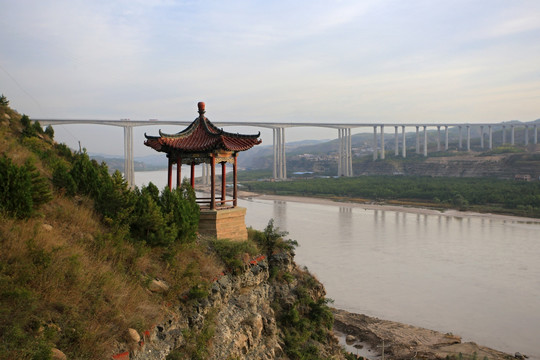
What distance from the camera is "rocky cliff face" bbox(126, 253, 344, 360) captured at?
4922mm

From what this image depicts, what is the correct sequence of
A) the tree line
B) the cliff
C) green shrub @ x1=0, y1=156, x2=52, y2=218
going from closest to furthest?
green shrub @ x1=0, y1=156, x2=52, y2=218 → the tree line → the cliff

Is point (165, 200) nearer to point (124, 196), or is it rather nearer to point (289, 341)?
point (124, 196)

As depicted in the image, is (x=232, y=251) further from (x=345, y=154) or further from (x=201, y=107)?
(x=345, y=154)

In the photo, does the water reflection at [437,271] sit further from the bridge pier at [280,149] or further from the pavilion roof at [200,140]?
the bridge pier at [280,149]

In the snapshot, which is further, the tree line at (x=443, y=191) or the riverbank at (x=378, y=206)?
the tree line at (x=443, y=191)

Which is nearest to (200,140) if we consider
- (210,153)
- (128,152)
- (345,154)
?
(210,153)

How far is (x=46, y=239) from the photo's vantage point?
16.5ft

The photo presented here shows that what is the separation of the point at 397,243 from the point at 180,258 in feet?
66.7

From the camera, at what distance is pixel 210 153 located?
8.33m

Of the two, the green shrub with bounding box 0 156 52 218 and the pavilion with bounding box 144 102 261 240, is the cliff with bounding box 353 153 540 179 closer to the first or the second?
the pavilion with bounding box 144 102 261 240

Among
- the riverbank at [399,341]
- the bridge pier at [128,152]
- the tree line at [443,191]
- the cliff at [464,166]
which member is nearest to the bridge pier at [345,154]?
the cliff at [464,166]

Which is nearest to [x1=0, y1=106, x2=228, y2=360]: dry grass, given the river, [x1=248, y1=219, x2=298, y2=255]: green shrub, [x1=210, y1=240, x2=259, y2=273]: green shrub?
[x1=210, y1=240, x2=259, y2=273]: green shrub

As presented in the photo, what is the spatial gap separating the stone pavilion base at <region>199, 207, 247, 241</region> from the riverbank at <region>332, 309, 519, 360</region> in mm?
5634

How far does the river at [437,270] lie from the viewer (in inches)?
541
